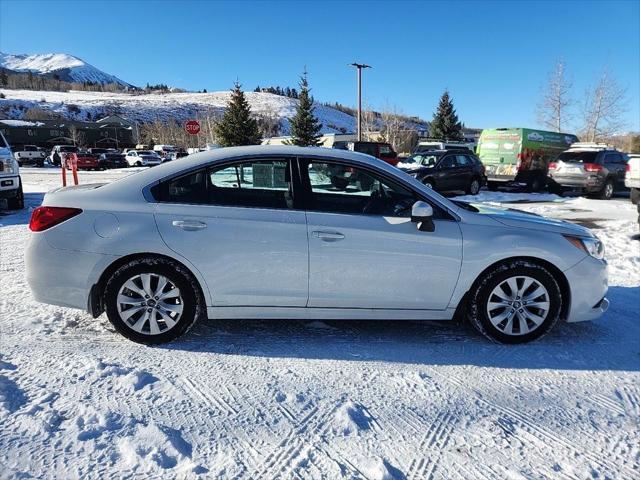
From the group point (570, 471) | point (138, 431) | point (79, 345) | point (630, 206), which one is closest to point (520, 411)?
point (570, 471)

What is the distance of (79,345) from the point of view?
3.42 m

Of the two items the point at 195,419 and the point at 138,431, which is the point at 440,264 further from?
the point at 138,431

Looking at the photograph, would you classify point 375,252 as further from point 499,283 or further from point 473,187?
point 473,187

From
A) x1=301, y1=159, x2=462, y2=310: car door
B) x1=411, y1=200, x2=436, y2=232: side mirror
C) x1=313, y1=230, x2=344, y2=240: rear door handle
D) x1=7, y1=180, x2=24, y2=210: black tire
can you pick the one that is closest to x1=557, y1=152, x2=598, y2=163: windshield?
x1=301, y1=159, x2=462, y2=310: car door

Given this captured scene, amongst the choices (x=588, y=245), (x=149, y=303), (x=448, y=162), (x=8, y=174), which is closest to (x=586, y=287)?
(x=588, y=245)

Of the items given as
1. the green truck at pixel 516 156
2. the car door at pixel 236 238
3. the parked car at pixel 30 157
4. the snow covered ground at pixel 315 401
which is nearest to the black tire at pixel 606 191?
the green truck at pixel 516 156

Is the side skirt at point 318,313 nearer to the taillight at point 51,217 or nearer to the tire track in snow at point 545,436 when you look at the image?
the tire track in snow at point 545,436

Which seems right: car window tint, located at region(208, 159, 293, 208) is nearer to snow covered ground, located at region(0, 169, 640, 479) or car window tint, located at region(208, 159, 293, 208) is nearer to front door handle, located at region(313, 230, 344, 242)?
front door handle, located at region(313, 230, 344, 242)

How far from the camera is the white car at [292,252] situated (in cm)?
332

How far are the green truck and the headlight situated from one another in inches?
571

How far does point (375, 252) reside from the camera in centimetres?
337

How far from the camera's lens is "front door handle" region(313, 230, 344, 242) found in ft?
10.9

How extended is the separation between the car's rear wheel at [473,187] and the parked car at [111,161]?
30.9 m

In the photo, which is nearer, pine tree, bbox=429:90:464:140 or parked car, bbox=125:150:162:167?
Result: parked car, bbox=125:150:162:167
